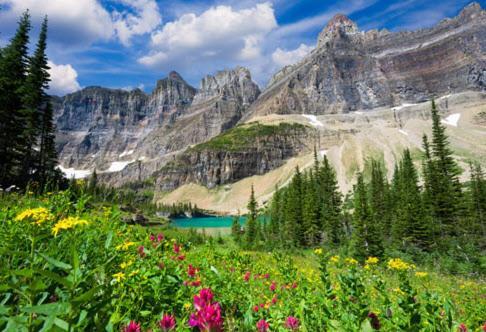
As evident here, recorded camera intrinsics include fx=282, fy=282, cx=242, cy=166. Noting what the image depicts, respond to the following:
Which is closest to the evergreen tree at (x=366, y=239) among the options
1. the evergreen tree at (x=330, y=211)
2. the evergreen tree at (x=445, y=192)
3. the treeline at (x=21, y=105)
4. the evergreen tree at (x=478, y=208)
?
the evergreen tree at (x=330, y=211)

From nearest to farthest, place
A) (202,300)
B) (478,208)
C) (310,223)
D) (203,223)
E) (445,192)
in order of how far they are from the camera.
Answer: (202,300) < (445,192) < (478,208) < (310,223) < (203,223)

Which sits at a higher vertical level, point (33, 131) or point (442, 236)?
point (33, 131)

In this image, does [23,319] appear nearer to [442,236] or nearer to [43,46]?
[43,46]

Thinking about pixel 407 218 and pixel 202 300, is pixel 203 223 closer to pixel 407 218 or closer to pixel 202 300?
pixel 407 218

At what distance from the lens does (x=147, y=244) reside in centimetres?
489

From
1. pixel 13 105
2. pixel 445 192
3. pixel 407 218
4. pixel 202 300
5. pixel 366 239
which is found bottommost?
pixel 366 239

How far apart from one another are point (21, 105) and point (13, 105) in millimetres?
883

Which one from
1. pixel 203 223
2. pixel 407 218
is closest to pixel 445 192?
pixel 407 218

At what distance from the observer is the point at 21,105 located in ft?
101

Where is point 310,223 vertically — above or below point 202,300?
below

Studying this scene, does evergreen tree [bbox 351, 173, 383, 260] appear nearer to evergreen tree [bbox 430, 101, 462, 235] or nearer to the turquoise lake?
evergreen tree [bbox 430, 101, 462, 235]

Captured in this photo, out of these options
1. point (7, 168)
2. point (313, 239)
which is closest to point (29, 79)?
point (7, 168)

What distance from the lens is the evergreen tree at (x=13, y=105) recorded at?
27828 mm

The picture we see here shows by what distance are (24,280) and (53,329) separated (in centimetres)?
102
